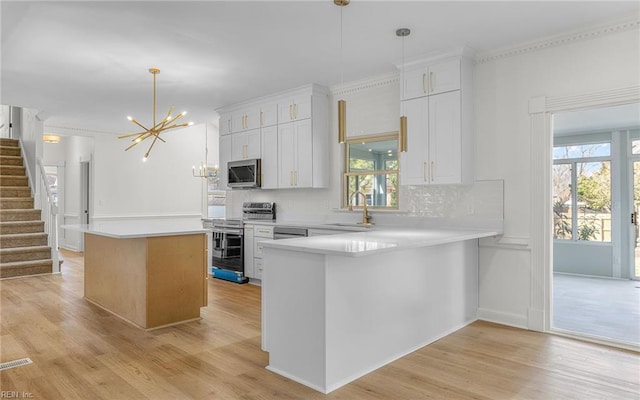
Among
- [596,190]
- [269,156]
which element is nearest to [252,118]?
[269,156]

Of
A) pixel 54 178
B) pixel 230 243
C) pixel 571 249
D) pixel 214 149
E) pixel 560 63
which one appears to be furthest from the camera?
pixel 54 178

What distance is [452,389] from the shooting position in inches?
103

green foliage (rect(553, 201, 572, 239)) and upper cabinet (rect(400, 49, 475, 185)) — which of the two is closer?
upper cabinet (rect(400, 49, 475, 185))

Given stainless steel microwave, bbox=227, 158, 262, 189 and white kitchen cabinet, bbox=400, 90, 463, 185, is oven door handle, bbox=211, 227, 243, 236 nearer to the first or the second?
stainless steel microwave, bbox=227, 158, 262, 189

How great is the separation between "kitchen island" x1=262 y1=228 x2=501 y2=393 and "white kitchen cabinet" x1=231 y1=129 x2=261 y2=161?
3210mm

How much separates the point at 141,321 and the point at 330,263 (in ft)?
7.40

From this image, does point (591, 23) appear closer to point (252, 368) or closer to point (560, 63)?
point (560, 63)

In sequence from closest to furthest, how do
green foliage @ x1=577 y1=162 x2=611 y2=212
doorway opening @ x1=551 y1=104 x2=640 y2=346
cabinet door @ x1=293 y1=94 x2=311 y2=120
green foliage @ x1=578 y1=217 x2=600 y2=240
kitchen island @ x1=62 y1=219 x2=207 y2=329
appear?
kitchen island @ x1=62 y1=219 x2=207 y2=329
cabinet door @ x1=293 y1=94 x2=311 y2=120
doorway opening @ x1=551 y1=104 x2=640 y2=346
green foliage @ x1=577 y1=162 x2=611 y2=212
green foliage @ x1=578 y1=217 x2=600 y2=240

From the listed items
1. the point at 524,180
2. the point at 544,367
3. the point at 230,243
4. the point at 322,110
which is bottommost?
the point at 544,367

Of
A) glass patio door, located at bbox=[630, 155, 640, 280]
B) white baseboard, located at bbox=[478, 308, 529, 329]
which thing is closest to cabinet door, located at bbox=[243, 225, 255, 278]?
white baseboard, located at bbox=[478, 308, 529, 329]

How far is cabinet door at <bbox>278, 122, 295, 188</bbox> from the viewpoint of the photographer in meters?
5.68

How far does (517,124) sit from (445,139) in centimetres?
66

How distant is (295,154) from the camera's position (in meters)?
5.63

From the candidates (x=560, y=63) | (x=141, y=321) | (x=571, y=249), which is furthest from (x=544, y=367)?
(x=571, y=249)
